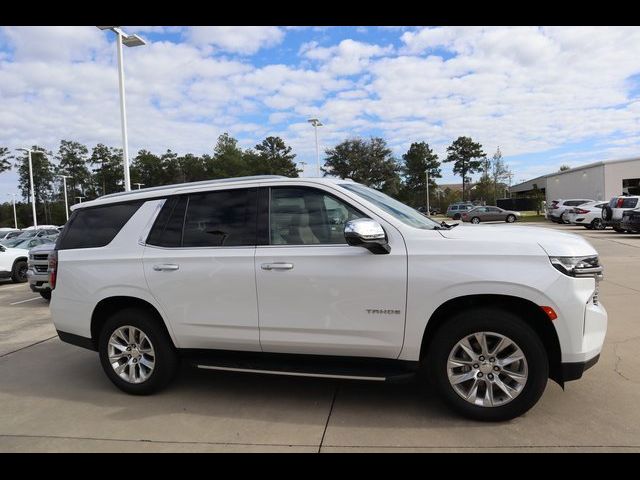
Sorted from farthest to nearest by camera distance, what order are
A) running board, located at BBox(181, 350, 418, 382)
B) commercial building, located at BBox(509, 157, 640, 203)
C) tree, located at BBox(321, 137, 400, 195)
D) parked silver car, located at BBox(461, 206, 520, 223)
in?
tree, located at BBox(321, 137, 400, 195) < commercial building, located at BBox(509, 157, 640, 203) < parked silver car, located at BBox(461, 206, 520, 223) < running board, located at BBox(181, 350, 418, 382)

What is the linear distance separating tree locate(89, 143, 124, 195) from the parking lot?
79.0 metres

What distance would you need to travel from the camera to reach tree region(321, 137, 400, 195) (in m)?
69.0

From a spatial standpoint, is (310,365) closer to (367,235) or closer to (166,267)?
(367,235)

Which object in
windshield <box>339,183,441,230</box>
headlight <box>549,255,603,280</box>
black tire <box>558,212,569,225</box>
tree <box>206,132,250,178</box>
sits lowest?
black tire <box>558,212,569,225</box>

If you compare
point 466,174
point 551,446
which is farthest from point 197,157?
point 551,446

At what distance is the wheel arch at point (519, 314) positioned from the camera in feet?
11.6

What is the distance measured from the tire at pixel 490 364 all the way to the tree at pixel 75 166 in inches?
3437

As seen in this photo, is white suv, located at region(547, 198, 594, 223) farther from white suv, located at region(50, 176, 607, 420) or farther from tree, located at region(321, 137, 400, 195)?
Answer: tree, located at region(321, 137, 400, 195)

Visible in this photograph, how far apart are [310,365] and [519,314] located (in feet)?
5.44

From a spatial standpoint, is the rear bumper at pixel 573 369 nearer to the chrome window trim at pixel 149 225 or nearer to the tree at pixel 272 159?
the chrome window trim at pixel 149 225

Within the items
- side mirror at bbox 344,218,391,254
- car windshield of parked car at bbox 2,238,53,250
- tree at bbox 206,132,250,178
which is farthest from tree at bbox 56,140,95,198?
side mirror at bbox 344,218,391,254

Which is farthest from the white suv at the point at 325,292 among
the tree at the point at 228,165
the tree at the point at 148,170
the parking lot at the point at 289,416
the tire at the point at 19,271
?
the tree at the point at 148,170

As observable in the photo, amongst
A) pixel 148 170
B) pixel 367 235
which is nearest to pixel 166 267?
pixel 367 235
